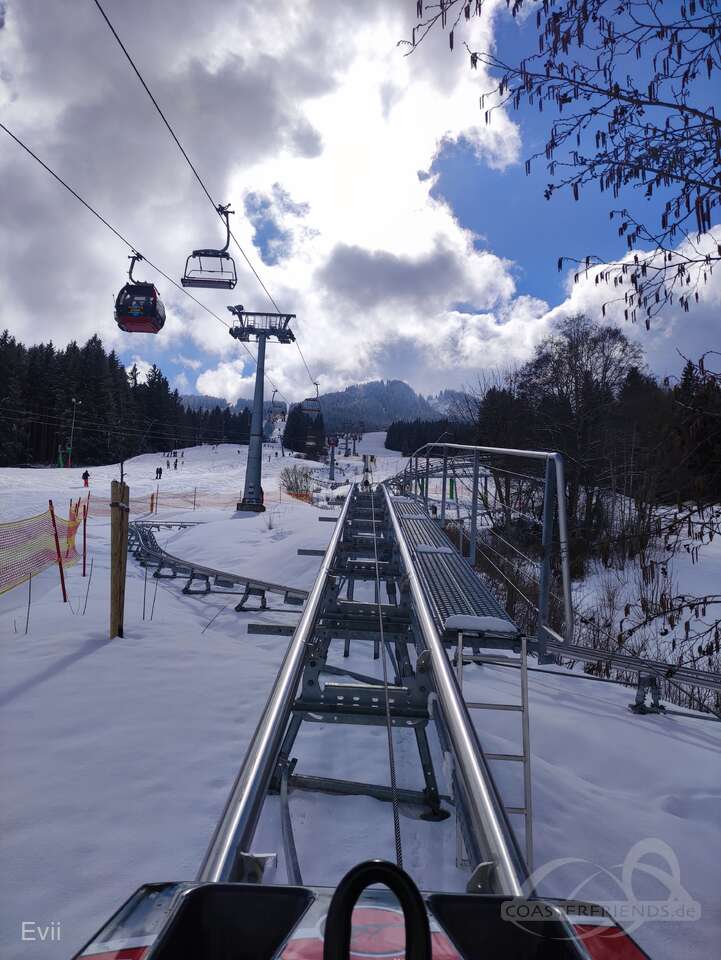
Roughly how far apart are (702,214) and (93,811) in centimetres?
466

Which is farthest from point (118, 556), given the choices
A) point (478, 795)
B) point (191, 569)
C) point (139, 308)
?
point (139, 308)

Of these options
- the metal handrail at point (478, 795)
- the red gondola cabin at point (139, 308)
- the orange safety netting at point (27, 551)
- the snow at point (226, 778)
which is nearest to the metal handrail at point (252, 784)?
the metal handrail at point (478, 795)

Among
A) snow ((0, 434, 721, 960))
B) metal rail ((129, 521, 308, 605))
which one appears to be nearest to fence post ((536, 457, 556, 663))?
snow ((0, 434, 721, 960))

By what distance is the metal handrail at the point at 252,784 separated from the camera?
1135mm

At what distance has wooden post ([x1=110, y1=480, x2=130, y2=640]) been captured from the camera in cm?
593

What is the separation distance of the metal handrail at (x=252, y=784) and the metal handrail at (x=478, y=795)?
541 millimetres

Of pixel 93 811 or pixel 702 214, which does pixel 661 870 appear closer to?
pixel 93 811

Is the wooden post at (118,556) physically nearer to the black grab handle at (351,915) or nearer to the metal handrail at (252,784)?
the metal handrail at (252,784)

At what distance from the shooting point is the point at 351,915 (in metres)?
0.64

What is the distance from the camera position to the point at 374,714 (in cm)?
219

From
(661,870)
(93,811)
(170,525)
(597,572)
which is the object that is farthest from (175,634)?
(597,572)

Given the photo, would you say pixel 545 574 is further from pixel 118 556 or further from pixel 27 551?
pixel 27 551

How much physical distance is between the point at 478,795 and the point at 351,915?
85cm

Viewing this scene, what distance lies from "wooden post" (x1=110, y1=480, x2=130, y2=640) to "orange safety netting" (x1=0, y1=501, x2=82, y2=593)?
292 cm
